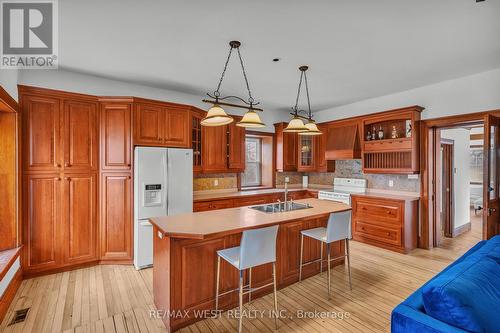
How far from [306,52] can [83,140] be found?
318 cm

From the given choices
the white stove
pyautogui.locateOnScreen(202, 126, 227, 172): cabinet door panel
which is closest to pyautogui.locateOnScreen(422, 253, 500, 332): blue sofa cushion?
the white stove

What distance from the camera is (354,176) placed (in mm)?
5344

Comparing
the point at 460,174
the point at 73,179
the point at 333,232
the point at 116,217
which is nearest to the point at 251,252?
the point at 333,232

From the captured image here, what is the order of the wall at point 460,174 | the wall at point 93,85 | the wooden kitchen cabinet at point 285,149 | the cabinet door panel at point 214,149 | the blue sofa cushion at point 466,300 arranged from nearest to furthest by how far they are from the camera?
the blue sofa cushion at point 466,300
the wall at point 93,85
the cabinet door panel at point 214,149
the wall at point 460,174
the wooden kitchen cabinet at point 285,149

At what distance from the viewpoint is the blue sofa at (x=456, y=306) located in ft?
3.76

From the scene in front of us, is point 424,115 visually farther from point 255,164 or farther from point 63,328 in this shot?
point 63,328

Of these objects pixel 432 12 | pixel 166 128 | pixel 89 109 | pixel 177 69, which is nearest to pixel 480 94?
pixel 432 12

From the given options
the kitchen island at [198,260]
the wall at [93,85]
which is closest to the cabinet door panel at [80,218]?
the wall at [93,85]

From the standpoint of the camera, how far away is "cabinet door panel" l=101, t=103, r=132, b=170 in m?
3.50

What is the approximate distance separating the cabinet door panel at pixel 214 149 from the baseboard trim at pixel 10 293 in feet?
9.07

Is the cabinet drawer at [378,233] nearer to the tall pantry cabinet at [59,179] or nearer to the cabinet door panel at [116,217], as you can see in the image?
the cabinet door panel at [116,217]

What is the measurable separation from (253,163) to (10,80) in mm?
4252

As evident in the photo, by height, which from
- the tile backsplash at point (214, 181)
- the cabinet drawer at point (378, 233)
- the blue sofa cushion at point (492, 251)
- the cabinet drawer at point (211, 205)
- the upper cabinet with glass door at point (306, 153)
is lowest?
the cabinet drawer at point (378, 233)

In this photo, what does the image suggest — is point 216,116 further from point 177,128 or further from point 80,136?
point 80,136
